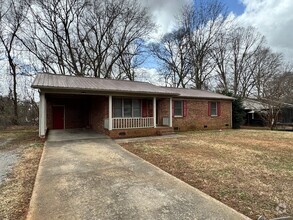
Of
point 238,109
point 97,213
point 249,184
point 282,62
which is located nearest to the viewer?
point 97,213

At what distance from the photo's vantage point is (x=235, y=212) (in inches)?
127

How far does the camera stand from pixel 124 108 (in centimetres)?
1356

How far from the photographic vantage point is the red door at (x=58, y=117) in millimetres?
15477

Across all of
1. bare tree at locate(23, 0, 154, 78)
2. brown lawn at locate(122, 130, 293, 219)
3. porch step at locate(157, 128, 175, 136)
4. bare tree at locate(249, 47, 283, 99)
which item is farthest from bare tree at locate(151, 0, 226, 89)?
brown lawn at locate(122, 130, 293, 219)

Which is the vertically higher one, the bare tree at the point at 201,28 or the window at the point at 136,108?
the bare tree at the point at 201,28

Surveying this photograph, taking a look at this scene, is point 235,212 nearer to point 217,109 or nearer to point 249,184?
point 249,184

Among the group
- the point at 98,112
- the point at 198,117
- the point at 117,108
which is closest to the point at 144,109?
the point at 117,108

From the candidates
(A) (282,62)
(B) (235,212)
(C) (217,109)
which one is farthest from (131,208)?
(A) (282,62)

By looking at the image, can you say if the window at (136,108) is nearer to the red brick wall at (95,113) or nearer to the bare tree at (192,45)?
the red brick wall at (95,113)

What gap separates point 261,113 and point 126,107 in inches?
594

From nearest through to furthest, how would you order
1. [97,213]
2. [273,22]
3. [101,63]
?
[97,213]
[273,22]
[101,63]

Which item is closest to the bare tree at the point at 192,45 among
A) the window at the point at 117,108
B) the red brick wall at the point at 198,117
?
the red brick wall at the point at 198,117

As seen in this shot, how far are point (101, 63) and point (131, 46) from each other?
4.77m

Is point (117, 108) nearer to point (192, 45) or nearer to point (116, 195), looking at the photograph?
point (116, 195)
